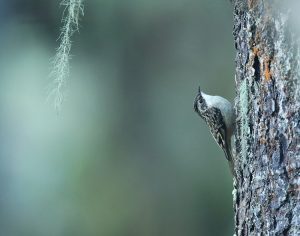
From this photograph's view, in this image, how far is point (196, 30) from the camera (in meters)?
7.72

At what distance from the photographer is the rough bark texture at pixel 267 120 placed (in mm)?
3170

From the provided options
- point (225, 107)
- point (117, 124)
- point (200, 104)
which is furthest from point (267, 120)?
point (117, 124)

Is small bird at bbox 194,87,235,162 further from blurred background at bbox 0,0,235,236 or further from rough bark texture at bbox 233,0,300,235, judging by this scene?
blurred background at bbox 0,0,235,236

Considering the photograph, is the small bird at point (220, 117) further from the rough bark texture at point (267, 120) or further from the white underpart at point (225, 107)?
the rough bark texture at point (267, 120)

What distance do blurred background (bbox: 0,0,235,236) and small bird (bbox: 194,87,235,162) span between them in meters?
2.74

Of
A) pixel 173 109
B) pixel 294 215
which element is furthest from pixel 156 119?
pixel 294 215

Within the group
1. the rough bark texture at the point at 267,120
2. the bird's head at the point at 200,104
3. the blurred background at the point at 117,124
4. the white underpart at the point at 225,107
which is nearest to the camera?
the rough bark texture at the point at 267,120

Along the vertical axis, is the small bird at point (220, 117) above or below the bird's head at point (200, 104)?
below

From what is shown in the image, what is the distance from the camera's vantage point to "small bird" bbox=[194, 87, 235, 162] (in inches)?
158

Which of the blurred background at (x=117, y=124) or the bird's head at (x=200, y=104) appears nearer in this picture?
the bird's head at (x=200, y=104)

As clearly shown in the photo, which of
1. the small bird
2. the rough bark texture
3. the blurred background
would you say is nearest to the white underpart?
the small bird

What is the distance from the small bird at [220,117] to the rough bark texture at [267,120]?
0.48 metres

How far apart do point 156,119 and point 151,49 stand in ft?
2.10

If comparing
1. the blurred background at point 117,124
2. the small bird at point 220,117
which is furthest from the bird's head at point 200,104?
the blurred background at point 117,124
